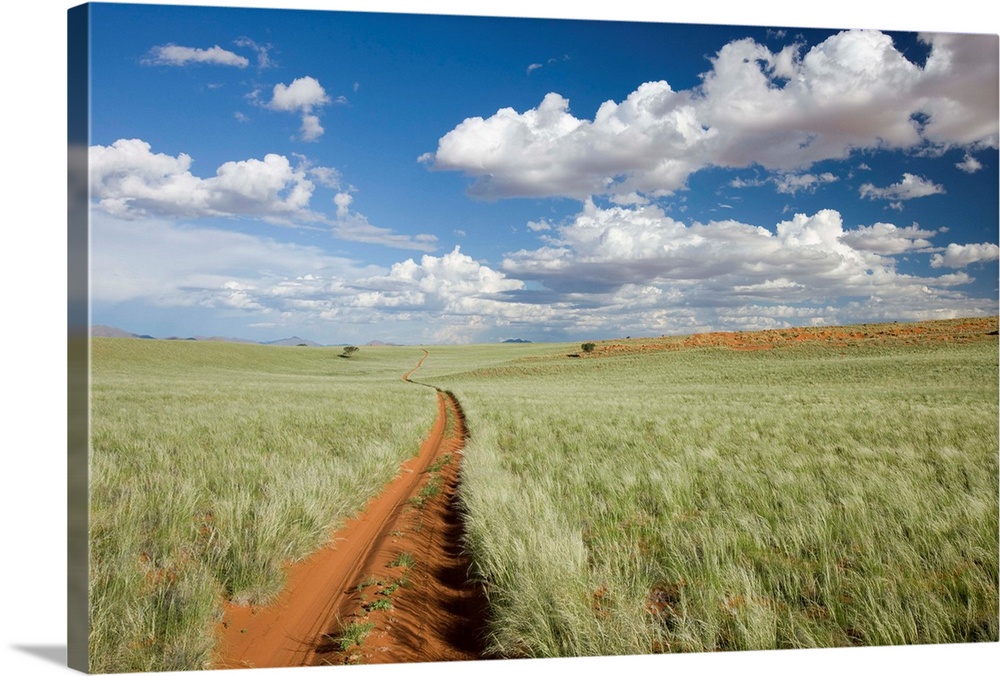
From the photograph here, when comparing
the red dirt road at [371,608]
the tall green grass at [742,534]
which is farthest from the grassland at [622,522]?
the red dirt road at [371,608]

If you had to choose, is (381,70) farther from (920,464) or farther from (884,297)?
(920,464)

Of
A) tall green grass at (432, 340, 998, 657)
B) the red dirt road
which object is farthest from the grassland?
the red dirt road

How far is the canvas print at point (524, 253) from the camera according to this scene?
4.67 m

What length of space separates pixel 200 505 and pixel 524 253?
184 inches

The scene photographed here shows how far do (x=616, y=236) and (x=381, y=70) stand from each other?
126 inches

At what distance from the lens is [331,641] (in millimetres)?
4484

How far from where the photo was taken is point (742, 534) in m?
5.80

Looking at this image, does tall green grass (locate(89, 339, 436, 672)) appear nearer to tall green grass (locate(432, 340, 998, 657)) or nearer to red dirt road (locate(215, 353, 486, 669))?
red dirt road (locate(215, 353, 486, 669))

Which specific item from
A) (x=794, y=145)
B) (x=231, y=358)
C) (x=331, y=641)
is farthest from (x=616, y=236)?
(x=231, y=358)

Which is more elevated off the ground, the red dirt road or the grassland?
the grassland

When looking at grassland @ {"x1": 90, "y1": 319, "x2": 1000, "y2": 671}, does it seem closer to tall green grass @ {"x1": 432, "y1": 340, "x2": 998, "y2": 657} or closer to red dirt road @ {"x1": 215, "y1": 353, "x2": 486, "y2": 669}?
tall green grass @ {"x1": 432, "y1": 340, "x2": 998, "y2": 657}

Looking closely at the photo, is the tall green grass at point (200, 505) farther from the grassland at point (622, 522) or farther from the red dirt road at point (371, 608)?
the red dirt road at point (371, 608)

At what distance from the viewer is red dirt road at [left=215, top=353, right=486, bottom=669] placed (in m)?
4.46

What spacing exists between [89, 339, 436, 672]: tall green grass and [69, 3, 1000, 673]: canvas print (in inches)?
1.6
